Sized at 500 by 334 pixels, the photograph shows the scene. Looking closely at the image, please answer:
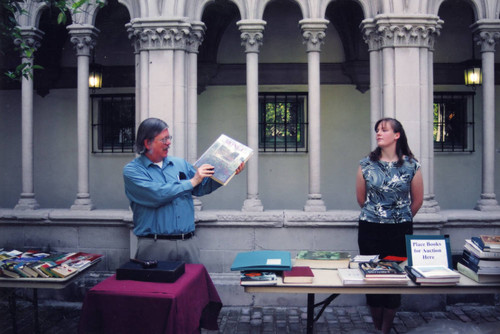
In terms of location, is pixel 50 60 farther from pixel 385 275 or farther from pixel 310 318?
pixel 385 275

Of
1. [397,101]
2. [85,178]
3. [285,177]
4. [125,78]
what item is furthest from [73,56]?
[397,101]

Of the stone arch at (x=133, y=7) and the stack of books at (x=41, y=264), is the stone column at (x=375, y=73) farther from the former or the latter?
the stack of books at (x=41, y=264)

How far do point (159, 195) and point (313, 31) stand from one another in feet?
11.5

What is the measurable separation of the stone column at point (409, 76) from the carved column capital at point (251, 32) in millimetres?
1535

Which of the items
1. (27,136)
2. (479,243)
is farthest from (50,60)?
(479,243)

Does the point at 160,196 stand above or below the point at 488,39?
below

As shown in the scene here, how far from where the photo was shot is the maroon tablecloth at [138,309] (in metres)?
2.87

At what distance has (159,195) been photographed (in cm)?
356

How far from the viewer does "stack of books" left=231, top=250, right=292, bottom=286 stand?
130 inches

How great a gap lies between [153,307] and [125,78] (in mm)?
6599

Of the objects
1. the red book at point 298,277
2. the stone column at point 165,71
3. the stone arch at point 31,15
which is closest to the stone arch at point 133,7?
the stone column at point 165,71

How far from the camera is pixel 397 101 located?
19.0 feet

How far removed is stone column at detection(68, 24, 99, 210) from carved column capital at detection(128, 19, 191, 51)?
83 centimetres

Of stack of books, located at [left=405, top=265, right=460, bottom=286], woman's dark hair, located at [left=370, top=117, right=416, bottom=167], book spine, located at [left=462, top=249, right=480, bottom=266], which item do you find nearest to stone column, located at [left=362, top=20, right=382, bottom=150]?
woman's dark hair, located at [left=370, top=117, right=416, bottom=167]
